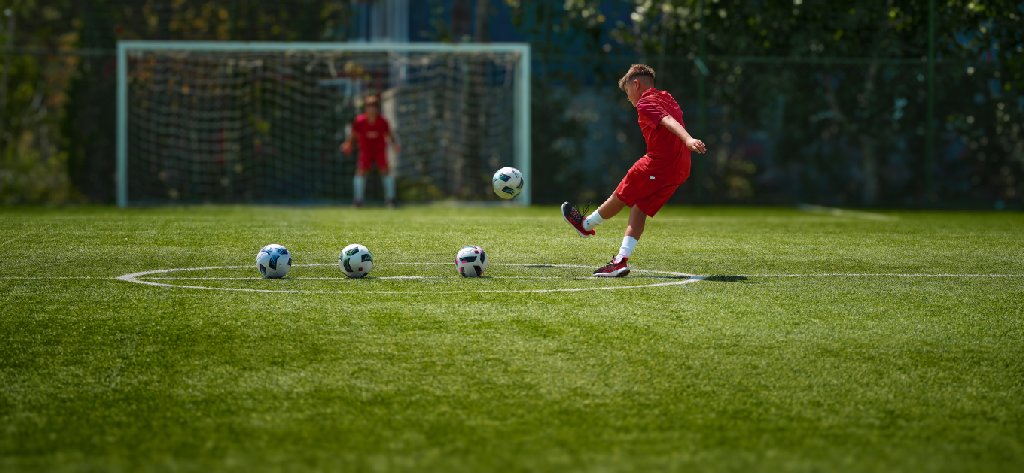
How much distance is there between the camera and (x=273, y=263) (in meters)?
8.80

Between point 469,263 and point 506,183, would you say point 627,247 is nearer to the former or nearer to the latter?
point 469,263

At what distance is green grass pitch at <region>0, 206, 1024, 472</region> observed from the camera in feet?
→ 14.3

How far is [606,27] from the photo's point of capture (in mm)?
22672

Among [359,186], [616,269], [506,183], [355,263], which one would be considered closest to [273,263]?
[355,263]

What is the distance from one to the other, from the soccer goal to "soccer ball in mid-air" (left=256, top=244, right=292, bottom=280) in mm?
12631

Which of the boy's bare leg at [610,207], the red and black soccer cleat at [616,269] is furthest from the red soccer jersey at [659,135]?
the red and black soccer cleat at [616,269]

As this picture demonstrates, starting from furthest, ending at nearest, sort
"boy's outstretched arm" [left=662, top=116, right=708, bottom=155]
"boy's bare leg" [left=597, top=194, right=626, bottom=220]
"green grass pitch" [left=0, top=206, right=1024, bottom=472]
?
"boy's bare leg" [left=597, top=194, right=626, bottom=220]
"boy's outstretched arm" [left=662, top=116, right=708, bottom=155]
"green grass pitch" [left=0, top=206, right=1024, bottom=472]

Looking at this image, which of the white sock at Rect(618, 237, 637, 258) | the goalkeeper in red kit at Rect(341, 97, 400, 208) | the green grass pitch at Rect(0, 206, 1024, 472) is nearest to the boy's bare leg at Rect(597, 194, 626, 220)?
the green grass pitch at Rect(0, 206, 1024, 472)

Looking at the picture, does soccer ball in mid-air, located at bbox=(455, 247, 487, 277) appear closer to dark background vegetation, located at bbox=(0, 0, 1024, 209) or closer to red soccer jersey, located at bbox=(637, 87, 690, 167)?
red soccer jersey, located at bbox=(637, 87, 690, 167)

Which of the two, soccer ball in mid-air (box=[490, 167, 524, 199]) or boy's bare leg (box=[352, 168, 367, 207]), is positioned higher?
soccer ball in mid-air (box=[490, 167, 524, 199])

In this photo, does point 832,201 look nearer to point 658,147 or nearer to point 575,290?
point 658,147

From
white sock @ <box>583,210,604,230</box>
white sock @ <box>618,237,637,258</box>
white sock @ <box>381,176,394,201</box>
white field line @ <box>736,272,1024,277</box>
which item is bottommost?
white sock @ <box>381,176,394,201</box>

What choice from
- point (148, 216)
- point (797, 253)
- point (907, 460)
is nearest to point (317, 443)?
point (907, 460)

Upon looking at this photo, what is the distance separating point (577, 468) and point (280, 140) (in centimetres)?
1879
